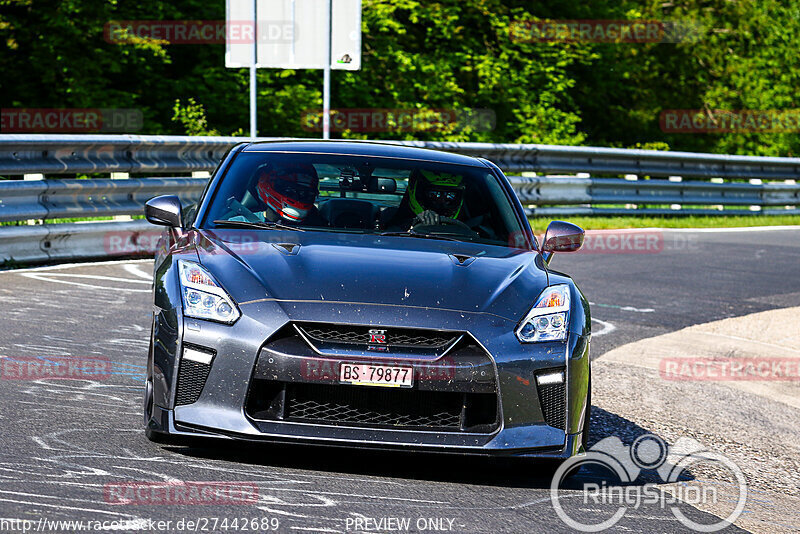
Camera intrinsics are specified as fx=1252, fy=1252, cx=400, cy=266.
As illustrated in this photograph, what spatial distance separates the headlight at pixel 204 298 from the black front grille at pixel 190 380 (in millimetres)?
189

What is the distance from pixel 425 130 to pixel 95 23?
8.66m

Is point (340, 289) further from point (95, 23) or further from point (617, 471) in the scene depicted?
point (95, 23)

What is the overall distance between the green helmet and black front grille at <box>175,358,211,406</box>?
178 cm

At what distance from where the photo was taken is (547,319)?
5078 millimetres

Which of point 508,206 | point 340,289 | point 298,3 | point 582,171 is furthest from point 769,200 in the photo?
point 340,289

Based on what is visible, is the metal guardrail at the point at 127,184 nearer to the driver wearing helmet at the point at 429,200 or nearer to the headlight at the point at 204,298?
the driver wearing helmet at the point at 429,200

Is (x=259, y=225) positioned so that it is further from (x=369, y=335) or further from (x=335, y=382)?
(x=335, y=382)

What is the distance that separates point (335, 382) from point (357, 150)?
2249 mm

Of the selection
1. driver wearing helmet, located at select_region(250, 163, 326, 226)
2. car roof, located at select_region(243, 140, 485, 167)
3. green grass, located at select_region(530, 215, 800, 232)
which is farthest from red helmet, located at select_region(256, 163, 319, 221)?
green grass, located at select_region(530, 215, 800, 232)

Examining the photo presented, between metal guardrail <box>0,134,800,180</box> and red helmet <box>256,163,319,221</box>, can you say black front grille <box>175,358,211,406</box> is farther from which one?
metal guardrail <box>0,134,800,180</box>

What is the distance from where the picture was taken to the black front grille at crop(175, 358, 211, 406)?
4.75m

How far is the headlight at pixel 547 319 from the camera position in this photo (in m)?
4.95

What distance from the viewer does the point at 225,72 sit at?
29672 millimetres

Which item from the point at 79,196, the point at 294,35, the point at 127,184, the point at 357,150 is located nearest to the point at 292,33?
the point at 294,35
